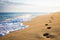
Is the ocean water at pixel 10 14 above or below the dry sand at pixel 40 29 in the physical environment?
above

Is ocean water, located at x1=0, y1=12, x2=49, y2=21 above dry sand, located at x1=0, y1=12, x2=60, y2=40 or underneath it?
above

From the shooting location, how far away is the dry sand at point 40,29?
221 cm

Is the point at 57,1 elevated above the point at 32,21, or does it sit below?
above

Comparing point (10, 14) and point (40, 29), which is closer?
point (40, 29)

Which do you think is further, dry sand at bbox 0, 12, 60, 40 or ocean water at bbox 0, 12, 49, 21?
ocean water at bbox 0, 12, 49, 21

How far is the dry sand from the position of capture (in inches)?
86.9

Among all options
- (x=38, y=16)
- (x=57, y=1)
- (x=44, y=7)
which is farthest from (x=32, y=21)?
(x=57, y=1)

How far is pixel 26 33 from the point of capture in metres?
2.25

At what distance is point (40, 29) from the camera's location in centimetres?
228

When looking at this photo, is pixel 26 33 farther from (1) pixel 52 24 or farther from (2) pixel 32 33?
(1) pixel 52 24

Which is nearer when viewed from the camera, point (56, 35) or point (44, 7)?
point (56, 35)

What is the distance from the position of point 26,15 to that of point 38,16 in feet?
0.64

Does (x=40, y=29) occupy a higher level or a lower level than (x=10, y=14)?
lower

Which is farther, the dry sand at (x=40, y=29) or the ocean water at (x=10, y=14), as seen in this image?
the ocean water at (x=10, y=14)
